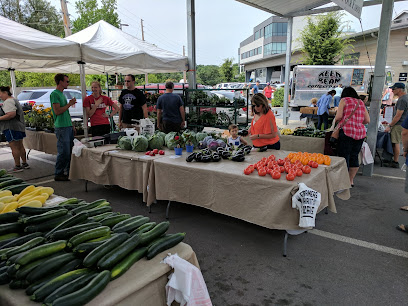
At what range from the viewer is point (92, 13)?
79.0ft

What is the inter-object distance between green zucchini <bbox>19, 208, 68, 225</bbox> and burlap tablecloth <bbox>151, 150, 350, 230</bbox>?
6.13 feet

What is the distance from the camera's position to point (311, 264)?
308 centimetres

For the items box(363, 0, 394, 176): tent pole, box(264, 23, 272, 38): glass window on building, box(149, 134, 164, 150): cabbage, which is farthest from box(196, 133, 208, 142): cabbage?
box(264, 23, 272, 38): glass window on building

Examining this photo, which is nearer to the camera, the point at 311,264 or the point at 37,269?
the point at 37,269

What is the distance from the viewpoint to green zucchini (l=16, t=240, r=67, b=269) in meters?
1.57

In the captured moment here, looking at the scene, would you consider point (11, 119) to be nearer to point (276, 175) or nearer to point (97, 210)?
point (97, 210)

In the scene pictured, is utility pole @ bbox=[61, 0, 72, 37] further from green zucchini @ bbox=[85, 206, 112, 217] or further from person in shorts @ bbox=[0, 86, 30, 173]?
green zucchini @ bbox=[85, 206, 112, 217]

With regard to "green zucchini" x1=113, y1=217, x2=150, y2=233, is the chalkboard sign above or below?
above

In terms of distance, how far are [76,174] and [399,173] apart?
22.8 feet

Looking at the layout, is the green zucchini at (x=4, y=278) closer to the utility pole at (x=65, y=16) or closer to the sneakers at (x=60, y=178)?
the sneakers at (x=60, y=178)

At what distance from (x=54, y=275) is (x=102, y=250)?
270 millimetres

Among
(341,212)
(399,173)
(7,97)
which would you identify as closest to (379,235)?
(341,212)

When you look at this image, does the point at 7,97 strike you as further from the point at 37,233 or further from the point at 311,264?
the point at 311,264

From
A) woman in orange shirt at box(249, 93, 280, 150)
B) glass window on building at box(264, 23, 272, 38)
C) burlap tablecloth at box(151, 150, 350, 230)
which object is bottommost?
burlap tablecloth at box(151, 150, 350, 230)
